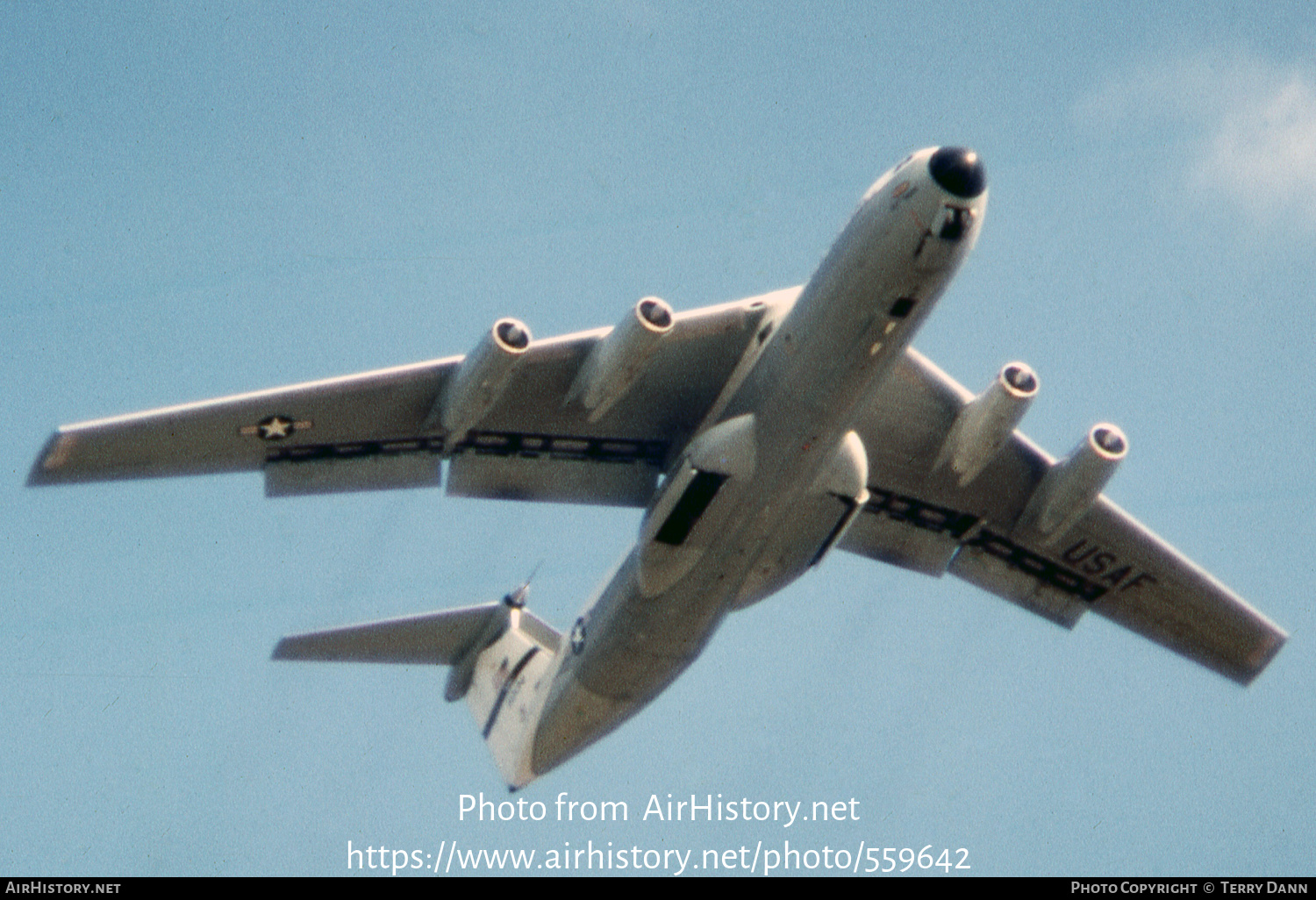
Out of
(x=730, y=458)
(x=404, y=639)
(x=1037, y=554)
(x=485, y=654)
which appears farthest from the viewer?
(x=485, y=654)

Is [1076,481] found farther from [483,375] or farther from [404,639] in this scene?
[404,639]

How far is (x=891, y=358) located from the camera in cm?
1141

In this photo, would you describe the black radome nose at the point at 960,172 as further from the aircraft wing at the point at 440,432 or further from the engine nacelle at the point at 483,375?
the engine nacelle at the point at 483,375

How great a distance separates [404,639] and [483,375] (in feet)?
16.4

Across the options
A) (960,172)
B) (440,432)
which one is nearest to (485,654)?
(440,432)

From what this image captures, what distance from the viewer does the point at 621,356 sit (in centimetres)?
1188

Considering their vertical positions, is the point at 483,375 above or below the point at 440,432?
above

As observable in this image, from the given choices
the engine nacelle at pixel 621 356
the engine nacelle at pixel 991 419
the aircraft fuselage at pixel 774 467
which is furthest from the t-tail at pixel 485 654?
the engine nacelle at pixel 991 419

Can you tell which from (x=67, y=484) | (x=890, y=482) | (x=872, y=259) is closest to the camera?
(x=872, y=259)

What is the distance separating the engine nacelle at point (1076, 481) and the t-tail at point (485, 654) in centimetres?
502

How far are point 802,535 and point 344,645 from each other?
17.1 feet

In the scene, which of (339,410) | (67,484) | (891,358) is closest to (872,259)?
(891,358)

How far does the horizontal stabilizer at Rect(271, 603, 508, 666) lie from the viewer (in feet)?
48.2
